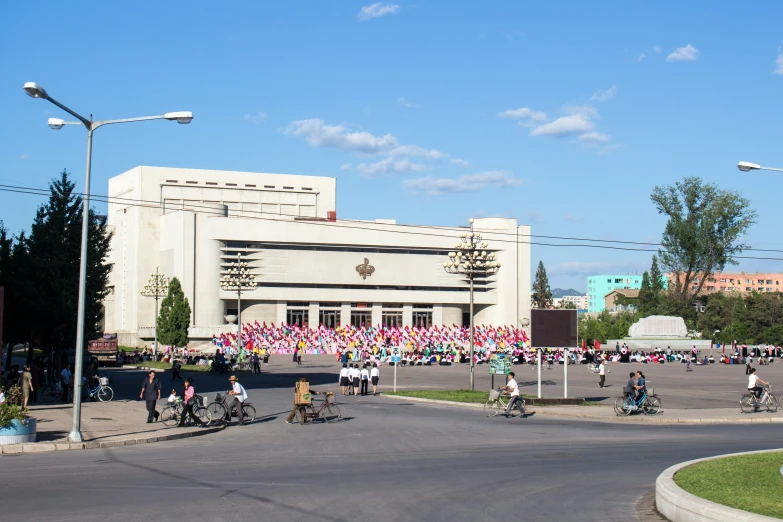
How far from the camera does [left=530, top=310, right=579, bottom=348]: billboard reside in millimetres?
34406

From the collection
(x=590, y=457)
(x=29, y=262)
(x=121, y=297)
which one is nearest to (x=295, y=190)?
(x=121, y=297)

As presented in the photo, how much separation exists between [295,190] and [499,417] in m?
89.9

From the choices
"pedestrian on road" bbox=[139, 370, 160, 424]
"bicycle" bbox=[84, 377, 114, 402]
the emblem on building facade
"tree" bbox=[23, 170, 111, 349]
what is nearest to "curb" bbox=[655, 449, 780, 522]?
"pedestrian on road" bbox=[139, 370, 160, 424]

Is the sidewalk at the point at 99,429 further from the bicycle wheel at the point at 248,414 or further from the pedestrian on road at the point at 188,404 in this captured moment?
the bicycle wheel at the point at 248,414

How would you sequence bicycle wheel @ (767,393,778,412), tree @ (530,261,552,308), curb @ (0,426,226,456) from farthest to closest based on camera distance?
tree @ (530,261,552,308)
bicycle wheel @ (767,393,778,412)
curb @ (0,426,226,456)

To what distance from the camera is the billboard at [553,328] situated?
34406mm

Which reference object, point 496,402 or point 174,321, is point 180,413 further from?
point 174,321

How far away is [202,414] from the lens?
2586cm

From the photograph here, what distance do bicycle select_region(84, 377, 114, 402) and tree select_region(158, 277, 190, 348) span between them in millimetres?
50175

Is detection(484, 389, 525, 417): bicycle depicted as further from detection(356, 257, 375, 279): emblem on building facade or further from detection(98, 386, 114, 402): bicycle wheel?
detection(356, 257, 375, 279): emblem on building facade

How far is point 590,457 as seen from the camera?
17703 millimetres

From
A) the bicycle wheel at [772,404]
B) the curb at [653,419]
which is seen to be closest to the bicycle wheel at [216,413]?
the curb at [653,419]

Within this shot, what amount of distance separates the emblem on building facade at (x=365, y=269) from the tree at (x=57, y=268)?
61.7 m

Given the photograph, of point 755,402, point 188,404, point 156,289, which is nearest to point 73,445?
point 188,404
